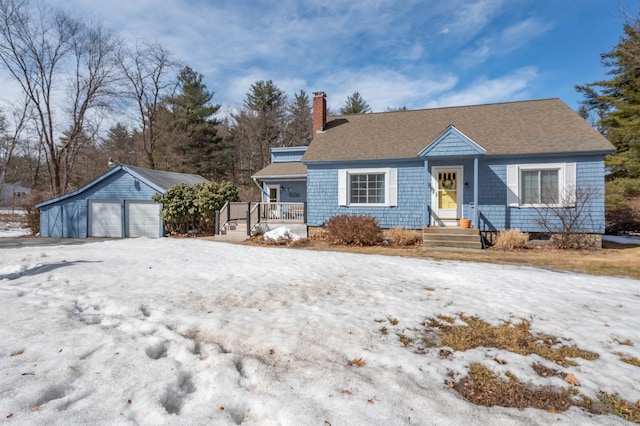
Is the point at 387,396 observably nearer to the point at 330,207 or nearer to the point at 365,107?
the point at 330,207

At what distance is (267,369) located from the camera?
2.75 m

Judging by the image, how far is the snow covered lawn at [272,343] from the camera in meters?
2.22

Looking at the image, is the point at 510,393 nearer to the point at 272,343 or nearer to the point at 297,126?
the point at 272,343

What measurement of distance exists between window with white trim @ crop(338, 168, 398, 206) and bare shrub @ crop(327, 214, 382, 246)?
1.50 metres

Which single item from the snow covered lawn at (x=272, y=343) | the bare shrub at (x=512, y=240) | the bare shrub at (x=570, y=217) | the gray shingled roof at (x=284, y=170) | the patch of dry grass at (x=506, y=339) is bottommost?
the patch of dry grass at (x=506, y=339)

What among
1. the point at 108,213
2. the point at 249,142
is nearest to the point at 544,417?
the point at 108,213

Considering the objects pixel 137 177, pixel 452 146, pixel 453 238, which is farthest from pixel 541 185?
pixel 137 177

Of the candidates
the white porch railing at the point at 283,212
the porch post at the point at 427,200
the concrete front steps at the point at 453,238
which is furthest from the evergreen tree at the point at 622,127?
the white porch railing at the point at 283,212

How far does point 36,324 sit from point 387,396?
13.0 feet

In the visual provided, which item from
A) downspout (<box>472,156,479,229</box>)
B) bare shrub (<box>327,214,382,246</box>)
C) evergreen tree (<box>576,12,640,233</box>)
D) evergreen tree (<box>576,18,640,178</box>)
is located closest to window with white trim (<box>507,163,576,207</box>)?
downspout (<box>472,156,479,229</box>)

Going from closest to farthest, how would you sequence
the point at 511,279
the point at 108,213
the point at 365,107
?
the point at 511,279 < the point at 108,213 < the point at 365,107

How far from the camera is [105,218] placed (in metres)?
16.7

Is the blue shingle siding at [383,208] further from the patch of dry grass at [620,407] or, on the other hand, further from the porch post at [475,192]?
the patch of dry grass at [620,407]

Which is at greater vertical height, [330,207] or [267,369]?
[330,207]
